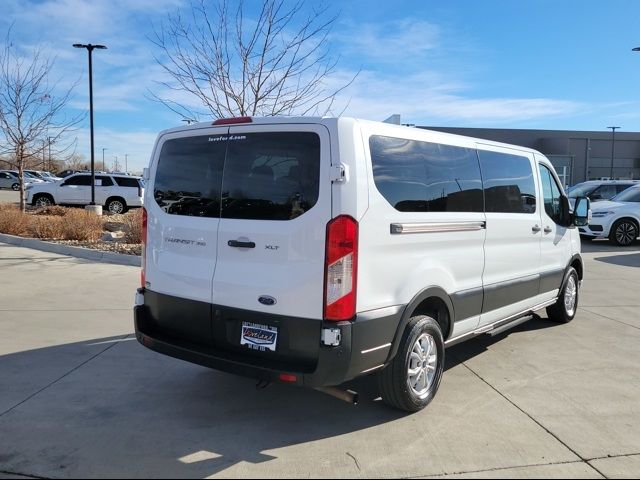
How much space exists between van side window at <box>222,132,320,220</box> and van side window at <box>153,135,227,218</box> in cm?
11

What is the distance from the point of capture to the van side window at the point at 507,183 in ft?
16.2

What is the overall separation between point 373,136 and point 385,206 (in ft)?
1.58

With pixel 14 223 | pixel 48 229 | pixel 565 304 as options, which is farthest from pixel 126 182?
pixel 565 304

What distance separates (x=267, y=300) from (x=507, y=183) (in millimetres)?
2964

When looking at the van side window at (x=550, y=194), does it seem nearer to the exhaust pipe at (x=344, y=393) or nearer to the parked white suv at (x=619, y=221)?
the exhaust pipe at (x=344, y=393)

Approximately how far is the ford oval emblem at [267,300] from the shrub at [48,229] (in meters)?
11.2

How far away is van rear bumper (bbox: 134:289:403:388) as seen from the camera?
3348 millimetres

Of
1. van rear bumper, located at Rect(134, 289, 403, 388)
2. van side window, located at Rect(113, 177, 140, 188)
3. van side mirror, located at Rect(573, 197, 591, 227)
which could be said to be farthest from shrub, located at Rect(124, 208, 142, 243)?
van side window, located at Rect(113, 177, 140, 188)

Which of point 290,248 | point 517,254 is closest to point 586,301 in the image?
point 517,254

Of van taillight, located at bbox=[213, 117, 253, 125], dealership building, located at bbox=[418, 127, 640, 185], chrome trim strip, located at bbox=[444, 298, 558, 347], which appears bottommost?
chrome trim strip, located at bbox=[444, 298, 558, 347]

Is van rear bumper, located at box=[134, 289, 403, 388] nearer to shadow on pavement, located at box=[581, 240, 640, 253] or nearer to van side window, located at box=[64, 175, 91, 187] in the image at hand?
shadow on pavement, located at box=[581, 240, 640, 253]

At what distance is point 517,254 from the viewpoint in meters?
5.42

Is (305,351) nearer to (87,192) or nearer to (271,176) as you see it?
(271,176)

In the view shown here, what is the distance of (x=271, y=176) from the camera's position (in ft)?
11.9
